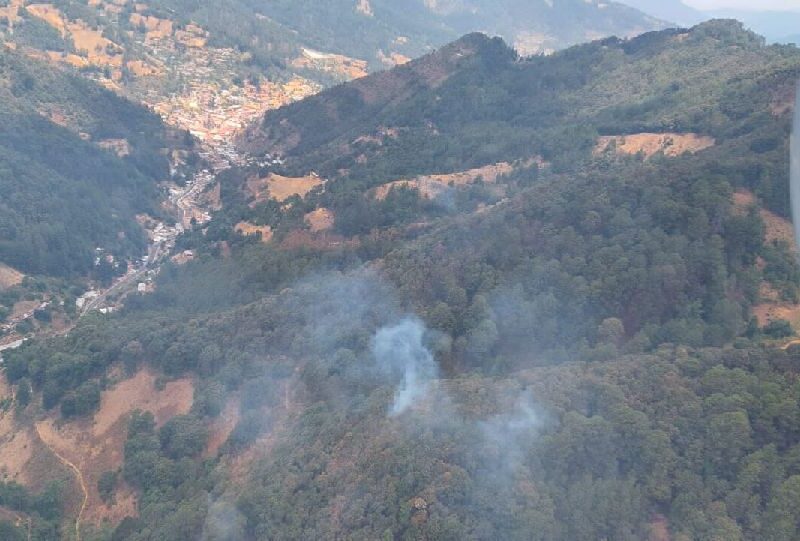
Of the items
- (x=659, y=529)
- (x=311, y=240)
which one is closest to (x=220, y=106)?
(x=311, y=240)

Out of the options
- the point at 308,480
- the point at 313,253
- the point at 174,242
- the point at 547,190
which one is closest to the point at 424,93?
the point at 174,242

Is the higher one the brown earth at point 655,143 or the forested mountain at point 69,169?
the brown earth at point 655,143

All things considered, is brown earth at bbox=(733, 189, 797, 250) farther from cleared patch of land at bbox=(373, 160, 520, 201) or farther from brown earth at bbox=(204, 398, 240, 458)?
brown earth at bbox=(204, 398, 240, 458)

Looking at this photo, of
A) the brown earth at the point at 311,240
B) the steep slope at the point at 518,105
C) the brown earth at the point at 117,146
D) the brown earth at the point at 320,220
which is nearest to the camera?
the brown earth at the point at 311,240

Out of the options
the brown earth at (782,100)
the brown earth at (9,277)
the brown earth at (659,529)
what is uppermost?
the brown earth at (782,100)

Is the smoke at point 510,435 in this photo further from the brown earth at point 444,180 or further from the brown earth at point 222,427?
the brown earth at point 444,180

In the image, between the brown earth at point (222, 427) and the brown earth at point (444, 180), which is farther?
the brown earth at point (444, 180)

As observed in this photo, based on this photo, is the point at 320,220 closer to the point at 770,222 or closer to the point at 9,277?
the point at 9,277

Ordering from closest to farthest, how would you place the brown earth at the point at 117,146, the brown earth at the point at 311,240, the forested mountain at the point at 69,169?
the brown earth at the point at 311,240
the forested mountain at the point at 69,169
the brown earth at the point at 117,146

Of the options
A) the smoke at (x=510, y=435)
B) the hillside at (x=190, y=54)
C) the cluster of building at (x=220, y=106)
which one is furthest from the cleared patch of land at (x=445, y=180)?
the hillside at (x=190, y=54)
